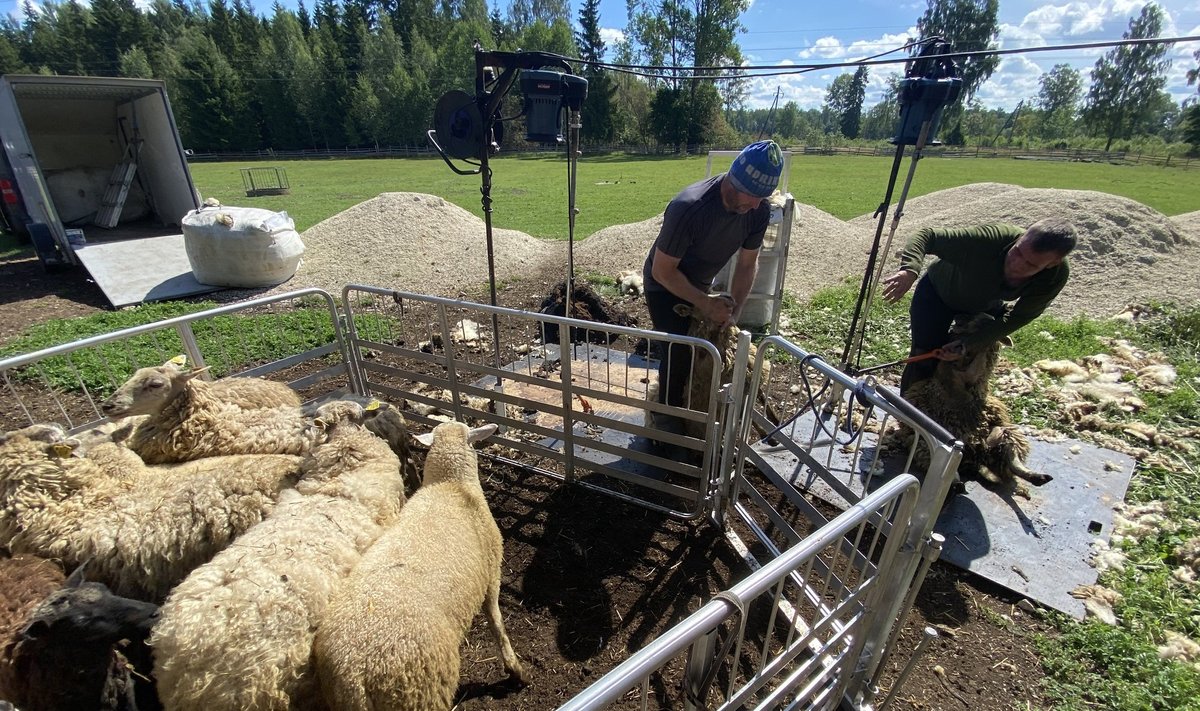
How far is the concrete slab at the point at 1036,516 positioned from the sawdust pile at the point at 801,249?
18.6 feet

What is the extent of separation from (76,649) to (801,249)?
43.1 feet

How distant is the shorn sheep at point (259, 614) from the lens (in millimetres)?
1982

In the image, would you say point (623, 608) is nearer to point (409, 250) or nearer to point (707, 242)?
point (707, 242)

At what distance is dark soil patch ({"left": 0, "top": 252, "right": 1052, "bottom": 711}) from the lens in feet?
9.33

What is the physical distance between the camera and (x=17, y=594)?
2.37 meters

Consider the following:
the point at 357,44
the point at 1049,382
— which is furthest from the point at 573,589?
the point at 357,44

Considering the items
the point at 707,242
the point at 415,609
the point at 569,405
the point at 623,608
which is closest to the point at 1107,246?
the point at 707,242

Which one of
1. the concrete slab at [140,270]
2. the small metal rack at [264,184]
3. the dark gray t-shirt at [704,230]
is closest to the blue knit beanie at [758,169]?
the dark gray t-shirt at [704,230]

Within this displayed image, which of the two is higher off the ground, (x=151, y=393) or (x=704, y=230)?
(x=704, y=230)

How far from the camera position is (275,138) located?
5991 cm

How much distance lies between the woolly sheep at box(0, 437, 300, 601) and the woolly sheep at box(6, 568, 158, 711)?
364 millimetres

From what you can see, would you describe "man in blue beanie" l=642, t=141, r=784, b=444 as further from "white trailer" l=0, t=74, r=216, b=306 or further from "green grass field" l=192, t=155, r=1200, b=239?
"green grass field" l=192, t=155, r=1200, b=239

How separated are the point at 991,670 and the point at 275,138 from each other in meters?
75.0

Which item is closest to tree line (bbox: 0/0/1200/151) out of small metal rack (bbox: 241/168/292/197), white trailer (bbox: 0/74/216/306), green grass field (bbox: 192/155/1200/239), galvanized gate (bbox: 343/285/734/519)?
green grass field (bbox: 192/155/1200/239)
